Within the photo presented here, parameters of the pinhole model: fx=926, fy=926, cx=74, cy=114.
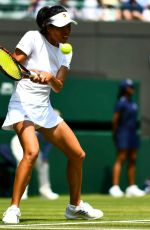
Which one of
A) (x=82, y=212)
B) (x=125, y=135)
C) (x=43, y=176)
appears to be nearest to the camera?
(x=82, y=212)

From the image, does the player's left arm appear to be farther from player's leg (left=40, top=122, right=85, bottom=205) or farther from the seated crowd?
the seated crowd

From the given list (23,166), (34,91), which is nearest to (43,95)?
(34,91)

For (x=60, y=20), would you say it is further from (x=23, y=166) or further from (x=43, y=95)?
(x=23, y=166)

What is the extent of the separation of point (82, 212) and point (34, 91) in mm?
1257

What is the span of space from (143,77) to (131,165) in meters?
2.72

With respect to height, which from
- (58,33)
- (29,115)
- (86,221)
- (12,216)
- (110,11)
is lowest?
(110,11)

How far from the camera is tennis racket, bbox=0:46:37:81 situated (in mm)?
8172

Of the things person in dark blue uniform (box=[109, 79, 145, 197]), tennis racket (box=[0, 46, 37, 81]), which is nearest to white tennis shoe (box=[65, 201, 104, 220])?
tennis racket (box=[0, 46, 37, 81])

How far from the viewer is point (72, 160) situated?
861 centimetres

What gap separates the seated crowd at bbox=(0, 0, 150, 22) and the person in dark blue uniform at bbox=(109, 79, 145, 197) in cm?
260

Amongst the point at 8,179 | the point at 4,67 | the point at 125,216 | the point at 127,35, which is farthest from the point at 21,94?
the point at 127,35

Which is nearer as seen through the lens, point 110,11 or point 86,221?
point 86,221

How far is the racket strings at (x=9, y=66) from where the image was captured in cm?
818

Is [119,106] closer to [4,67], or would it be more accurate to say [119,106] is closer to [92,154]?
[92,154]
